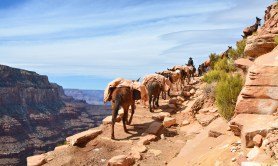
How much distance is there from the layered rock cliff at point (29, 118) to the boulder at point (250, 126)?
10703cm

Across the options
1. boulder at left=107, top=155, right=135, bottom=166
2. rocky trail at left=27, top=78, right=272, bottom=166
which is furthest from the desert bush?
boulder at left=107, top=155, right=135, bottom=166

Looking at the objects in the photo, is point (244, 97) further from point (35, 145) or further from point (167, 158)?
point (35, 145)

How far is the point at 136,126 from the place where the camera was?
17688mm

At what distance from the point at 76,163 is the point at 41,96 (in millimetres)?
184313

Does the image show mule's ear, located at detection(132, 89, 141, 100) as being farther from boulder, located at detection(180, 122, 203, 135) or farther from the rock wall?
the rock wall

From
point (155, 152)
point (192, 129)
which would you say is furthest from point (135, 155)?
point (192, 129)

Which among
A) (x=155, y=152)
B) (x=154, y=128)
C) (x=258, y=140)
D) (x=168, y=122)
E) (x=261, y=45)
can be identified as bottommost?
(x=155, y=152)

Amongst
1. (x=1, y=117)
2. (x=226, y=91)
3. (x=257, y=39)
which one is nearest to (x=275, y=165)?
(x=226, y=91)

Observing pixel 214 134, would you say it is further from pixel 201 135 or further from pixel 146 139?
pixel 146 139

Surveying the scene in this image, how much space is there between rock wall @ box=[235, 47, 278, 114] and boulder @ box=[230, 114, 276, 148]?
0.70 feet

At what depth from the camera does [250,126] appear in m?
8.36

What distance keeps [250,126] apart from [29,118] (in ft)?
546

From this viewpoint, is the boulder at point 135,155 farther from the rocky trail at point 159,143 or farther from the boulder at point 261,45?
the boulder at point 261,45

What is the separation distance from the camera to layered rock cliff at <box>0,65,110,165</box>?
5089 inches
